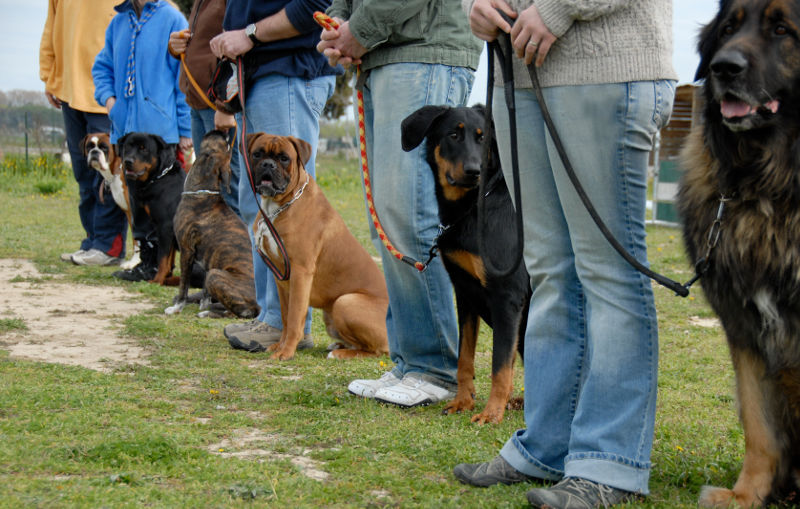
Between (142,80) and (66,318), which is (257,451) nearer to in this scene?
(66,318)

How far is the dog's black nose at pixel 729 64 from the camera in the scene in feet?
6.77

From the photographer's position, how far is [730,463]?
280 cm

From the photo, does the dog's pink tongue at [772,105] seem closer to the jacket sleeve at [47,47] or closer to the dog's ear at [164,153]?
the dog's ear at [164,153]

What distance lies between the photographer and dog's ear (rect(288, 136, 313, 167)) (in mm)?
5020

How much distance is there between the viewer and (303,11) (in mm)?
4492

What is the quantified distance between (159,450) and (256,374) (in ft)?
5.13

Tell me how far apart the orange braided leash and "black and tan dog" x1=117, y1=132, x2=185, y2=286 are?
164 inches

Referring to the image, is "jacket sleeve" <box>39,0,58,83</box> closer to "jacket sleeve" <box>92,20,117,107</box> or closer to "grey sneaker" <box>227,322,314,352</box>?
"jacket sleeve" <box>92,20,117,107</box>

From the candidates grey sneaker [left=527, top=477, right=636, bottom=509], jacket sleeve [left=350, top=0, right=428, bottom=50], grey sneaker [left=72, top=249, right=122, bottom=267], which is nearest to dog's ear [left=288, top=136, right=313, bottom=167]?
jacket sleeve [left=350, top=0, right=428, bottom=50]

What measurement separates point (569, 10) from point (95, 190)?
7557mm

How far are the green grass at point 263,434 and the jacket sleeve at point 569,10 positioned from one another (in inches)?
56.9

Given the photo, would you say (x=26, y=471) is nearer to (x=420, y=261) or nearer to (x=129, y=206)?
(x=420, y=261)

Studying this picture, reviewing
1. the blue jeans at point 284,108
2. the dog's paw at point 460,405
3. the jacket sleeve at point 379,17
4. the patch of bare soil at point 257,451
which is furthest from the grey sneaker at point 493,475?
the blue jeans at point 284,108

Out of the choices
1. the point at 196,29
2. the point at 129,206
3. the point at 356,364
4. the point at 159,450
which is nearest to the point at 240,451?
the point at 159,450
